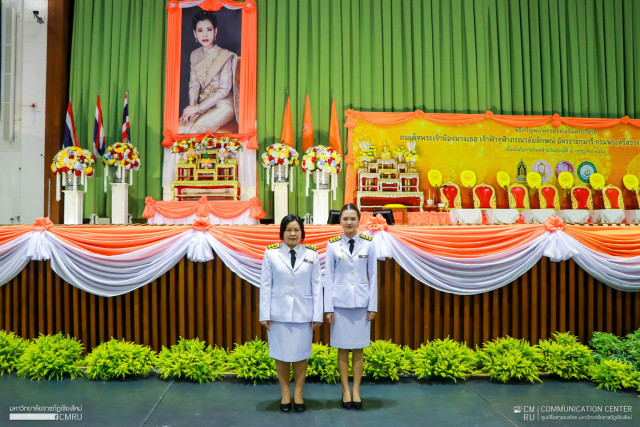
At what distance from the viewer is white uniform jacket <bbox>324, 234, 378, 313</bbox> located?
3000 millimetres

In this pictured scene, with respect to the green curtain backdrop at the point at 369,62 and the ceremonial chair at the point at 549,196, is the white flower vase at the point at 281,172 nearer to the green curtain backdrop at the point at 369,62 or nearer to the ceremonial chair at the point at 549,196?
the green curtain backdrop at the point at 369,62

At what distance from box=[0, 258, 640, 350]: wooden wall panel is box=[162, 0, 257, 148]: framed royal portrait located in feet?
15.3

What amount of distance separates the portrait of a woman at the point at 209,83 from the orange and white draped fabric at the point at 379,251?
15.0ft

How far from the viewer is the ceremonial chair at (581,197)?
8.22 metres

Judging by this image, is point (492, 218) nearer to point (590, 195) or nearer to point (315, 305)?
point (590, 195)

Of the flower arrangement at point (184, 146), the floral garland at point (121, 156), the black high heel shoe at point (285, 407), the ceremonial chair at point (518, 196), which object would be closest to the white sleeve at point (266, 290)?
the black high heel shoe at point (285, 407)

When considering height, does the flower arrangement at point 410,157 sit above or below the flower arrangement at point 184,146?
below

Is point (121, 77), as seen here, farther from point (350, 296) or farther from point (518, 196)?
point (350, 296)

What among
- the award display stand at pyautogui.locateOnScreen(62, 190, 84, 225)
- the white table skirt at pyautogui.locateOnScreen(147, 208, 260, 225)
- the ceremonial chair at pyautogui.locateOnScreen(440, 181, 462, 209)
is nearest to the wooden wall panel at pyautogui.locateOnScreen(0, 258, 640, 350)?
the award display stand at pyautogui.locateOnScreen(62, 190, 84, 225)

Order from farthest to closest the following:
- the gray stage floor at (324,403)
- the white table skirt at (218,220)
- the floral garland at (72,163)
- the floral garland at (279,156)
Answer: the white table skirt at (218,220)
the floral garland at (279,156)
the floral garland at (72,163)
the gray stage floor at (324,403)

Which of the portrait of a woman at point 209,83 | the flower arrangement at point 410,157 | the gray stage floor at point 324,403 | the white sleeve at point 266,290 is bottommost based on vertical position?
the gray stage floor at point 324,403

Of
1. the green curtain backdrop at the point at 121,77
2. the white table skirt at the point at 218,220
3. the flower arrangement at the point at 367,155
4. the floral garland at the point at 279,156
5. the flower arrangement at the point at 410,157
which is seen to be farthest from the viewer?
the green curtain backdrop at the point at 121,77

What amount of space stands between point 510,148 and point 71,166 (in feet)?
21.2

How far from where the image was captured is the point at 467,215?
25.2 feet
